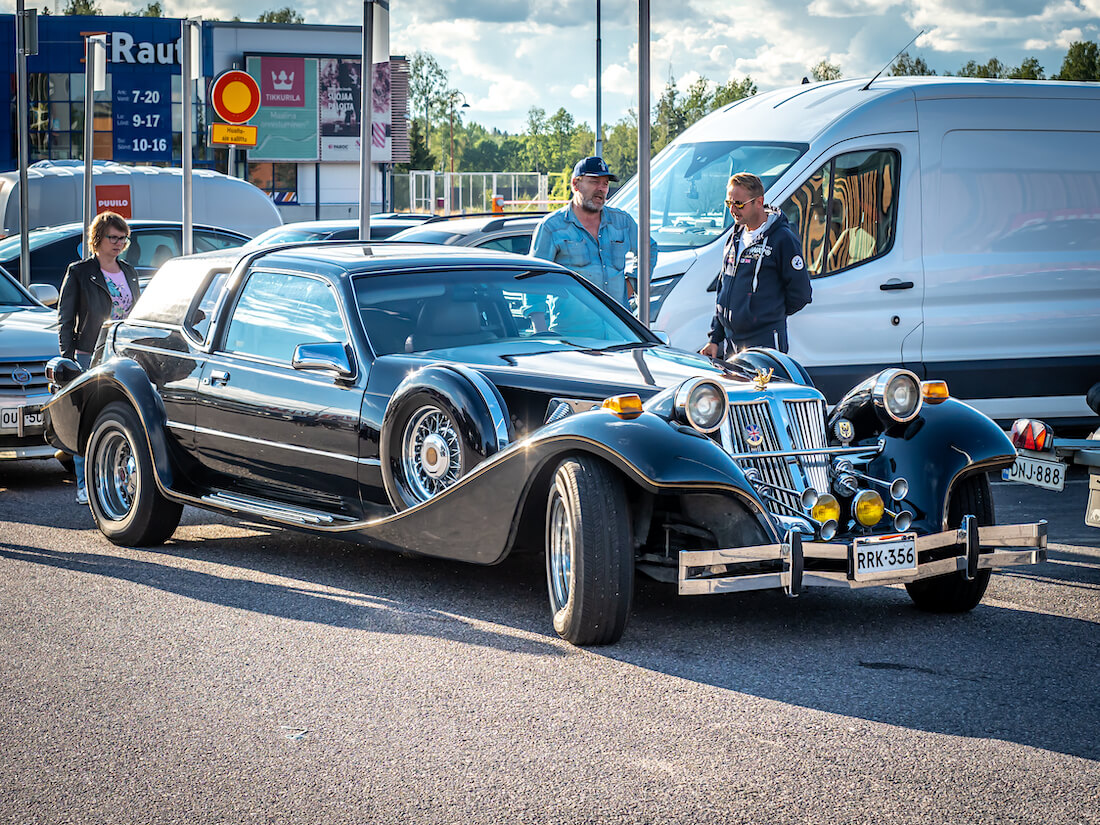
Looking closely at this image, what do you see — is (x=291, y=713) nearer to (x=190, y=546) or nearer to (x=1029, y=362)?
(x=190, y=546)

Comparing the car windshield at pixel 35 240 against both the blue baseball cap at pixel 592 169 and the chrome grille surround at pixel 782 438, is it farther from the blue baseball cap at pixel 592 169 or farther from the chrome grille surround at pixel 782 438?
the chrome grille surround at pixel 782 438

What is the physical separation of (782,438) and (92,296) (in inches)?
234

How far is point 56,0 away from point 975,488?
66054 mm

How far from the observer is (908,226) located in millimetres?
10641

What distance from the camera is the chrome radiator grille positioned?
19.6 feet

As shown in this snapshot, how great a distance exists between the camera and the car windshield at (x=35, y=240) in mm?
15844

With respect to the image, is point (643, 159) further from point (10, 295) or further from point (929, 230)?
point (10, 295)

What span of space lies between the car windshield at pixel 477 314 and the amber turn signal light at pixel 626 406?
1.38 meters

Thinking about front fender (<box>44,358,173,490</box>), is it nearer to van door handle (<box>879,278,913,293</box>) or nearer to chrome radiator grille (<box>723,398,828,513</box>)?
chrome radiator grille (<box>723,398,828,513</box>)

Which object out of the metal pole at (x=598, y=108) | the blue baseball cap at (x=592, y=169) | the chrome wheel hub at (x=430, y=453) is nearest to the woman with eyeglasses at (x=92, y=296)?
the blue baseball cap at (x=592, y=169)

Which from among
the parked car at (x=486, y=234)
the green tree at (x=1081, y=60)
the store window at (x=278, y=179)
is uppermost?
the green tree at (x=1081, y=60)

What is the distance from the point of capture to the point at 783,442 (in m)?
6.05

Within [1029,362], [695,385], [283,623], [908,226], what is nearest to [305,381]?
[283,623]

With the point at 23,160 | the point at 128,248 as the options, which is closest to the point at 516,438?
the point at 128,248
